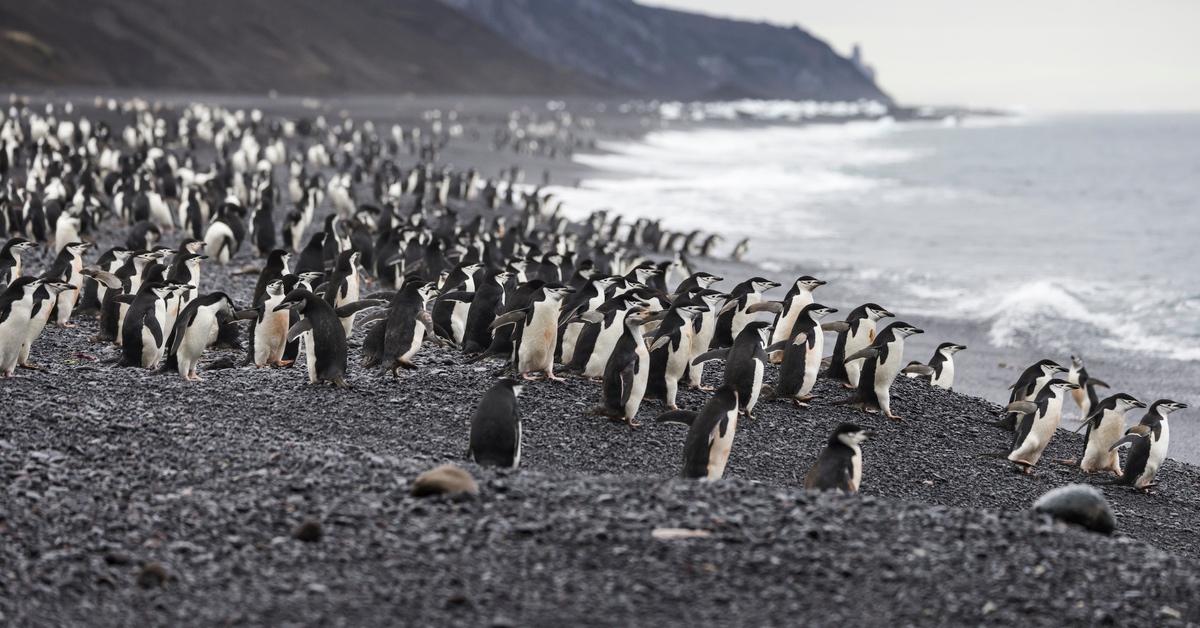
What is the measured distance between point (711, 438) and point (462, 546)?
2.26 meters

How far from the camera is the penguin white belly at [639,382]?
327 inches

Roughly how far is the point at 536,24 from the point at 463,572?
178 meters

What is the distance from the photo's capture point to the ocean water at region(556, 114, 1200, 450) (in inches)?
638

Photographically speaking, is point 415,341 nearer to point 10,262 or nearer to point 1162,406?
point 10,262

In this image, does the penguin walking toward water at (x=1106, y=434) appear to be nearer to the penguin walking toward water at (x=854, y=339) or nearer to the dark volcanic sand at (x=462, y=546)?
the dark volcanic sand at (x=462, y=546)

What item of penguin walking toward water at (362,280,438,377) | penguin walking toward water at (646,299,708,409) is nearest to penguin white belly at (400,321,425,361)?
penguin walking toward water at (362,280,438,377)

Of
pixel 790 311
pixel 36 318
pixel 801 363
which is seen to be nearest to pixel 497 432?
pixel 801 363

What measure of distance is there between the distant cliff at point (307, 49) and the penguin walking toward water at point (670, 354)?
195 ft

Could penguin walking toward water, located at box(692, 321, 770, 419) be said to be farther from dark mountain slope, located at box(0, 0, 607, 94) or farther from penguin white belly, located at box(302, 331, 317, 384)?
dark mountain slope, located at box(0, 0, 607, 94)

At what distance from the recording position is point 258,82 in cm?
8612

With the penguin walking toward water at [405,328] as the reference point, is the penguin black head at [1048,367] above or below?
below

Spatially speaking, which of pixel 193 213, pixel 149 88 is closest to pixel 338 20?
pixel 149 88

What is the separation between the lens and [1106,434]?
909 centimetres

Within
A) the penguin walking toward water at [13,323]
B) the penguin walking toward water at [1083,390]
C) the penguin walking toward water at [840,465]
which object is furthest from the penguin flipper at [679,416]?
the penguin walking toward water at [13,323]
